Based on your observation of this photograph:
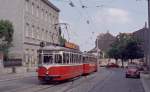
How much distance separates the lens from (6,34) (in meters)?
68.6

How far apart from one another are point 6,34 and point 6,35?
16 centimetres

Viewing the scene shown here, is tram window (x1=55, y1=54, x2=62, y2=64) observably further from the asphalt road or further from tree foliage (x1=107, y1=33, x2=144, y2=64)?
tree foliage (x1=107, y1=33, x2=144, y2=64)

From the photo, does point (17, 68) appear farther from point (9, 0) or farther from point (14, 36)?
point (9, 0)

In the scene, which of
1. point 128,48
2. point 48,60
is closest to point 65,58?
point 48,60

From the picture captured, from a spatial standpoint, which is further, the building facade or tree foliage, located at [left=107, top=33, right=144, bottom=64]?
tree foliage, located at [left=107, top=33, right=144, bottom=64]

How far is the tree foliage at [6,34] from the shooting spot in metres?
67.3

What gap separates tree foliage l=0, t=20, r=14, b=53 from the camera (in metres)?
67.3

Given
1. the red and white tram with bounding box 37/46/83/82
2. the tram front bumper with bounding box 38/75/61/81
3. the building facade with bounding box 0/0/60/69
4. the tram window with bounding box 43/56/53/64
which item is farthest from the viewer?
the building facade with bounding box 0/0/60/69

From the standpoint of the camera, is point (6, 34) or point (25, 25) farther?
point (25, 25)

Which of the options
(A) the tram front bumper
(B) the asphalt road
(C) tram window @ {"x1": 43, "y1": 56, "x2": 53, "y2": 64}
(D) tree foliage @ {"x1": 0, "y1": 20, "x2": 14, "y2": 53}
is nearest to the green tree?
(D) tree foliage @ {"x1": 0, "y1": 20, "x2": 14, "y2": 53}

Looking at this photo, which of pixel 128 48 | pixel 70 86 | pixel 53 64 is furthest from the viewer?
pixel 128 48

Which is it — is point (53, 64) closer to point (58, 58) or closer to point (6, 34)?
point (58, 58)

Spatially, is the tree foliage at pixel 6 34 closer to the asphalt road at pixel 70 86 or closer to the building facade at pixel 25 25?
the building facade at pixel 25 25

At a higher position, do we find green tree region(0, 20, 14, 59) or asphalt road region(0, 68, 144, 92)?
green tree region(0, 20, 14, 59)
